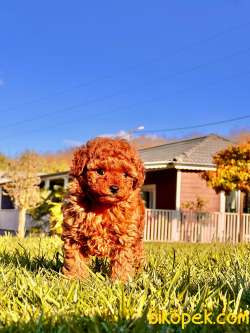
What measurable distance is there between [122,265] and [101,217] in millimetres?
398

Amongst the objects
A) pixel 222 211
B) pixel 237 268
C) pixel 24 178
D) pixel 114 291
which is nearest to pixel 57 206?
pixel 24 178

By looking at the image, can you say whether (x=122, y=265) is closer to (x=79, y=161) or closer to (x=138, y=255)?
(x=138, y=255)

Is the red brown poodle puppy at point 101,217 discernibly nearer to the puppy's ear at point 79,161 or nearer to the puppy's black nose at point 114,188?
the puppy's ear at point 79,161

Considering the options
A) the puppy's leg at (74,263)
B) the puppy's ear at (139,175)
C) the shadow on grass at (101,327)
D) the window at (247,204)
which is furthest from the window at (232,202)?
the shadow on grass at (101,327)

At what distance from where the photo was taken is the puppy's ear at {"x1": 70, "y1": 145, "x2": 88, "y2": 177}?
4134 mm

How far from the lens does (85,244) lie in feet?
13.9

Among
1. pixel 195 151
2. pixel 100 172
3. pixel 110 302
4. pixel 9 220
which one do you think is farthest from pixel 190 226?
pixel 110 302

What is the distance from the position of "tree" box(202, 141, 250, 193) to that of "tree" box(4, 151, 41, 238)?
22.7ft

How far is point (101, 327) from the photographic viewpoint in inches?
106

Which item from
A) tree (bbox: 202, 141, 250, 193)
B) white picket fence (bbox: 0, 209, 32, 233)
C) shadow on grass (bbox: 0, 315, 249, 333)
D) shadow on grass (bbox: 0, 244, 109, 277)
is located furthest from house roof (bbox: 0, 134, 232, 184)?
shadow on grass (bbox: 0, 315, 249, 333)

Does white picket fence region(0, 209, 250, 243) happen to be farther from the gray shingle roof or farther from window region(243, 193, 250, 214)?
window region(243, 193, 250, 214)

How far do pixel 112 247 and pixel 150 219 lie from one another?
16812mm

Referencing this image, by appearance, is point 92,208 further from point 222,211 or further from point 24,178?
point 222,211

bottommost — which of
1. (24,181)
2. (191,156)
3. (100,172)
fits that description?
(100,172)
